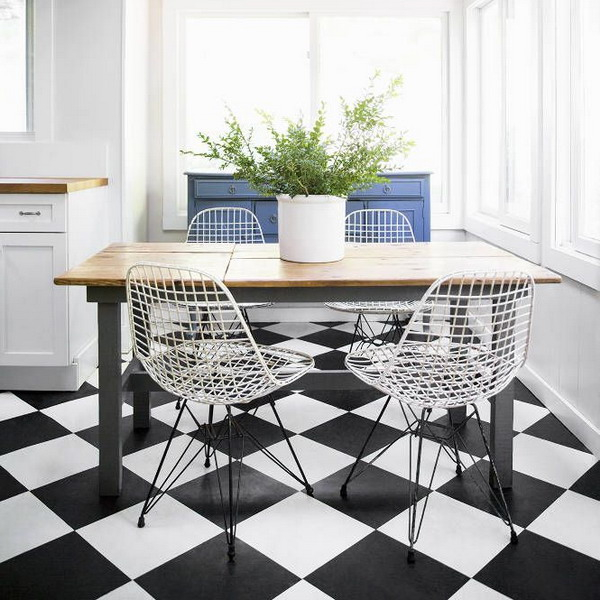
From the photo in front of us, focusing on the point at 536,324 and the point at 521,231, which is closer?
the point at 536,324

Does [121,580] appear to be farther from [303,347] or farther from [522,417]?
[303,347]

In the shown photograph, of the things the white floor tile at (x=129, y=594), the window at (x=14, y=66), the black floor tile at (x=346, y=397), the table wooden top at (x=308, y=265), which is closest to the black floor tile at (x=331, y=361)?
the black floor tile at (x=346, y=397)

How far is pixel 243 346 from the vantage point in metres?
2.49

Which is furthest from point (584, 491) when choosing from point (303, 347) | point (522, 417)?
point (303, 347)

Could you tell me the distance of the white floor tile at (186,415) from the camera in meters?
3.10

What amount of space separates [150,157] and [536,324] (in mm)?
2843

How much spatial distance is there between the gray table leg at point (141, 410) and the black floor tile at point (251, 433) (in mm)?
242

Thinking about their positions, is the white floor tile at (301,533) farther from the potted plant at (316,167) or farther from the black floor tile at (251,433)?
the potted plant at (316,167)

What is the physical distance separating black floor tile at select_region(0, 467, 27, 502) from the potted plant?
129 centimetres

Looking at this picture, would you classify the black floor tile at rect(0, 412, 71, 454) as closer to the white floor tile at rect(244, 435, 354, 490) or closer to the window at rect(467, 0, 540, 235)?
the white floor tile at rect(244, 435, 354, 490)

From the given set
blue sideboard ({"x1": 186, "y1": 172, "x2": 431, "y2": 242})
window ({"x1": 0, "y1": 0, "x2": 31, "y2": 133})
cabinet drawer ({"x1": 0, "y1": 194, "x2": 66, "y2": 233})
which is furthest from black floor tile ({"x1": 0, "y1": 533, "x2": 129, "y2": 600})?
window ({"x1": 0, "y1": 0, "x2": 31, "y2": 133})

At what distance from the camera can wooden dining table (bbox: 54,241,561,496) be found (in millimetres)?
2307

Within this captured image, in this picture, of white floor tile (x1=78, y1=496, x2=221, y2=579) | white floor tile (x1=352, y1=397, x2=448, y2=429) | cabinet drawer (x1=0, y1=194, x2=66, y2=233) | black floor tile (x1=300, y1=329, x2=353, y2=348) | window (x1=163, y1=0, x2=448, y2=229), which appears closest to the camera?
white floor tile (x1=78, y1=496, x2=221, y2=579)

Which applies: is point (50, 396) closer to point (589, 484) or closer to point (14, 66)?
point (14, 66)
